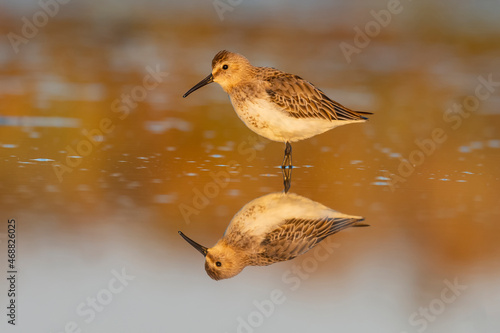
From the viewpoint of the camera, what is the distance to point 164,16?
19.1 m

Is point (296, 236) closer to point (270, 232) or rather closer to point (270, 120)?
point (270, 232)

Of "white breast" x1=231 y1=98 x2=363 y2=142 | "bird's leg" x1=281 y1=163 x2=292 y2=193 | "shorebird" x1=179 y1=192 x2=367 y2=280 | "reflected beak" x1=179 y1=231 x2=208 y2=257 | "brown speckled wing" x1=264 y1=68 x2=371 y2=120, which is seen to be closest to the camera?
"shorebird" x1=179 y1=192 x2=367 y2=280

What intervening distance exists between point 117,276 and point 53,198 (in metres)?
1.97

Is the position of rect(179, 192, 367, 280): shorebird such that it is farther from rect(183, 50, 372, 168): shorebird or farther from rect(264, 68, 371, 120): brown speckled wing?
rect(264, 68, 371, 120): brown speckled wing

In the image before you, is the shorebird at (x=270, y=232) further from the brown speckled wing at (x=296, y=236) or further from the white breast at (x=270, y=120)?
the white breast at (x=270, y=120)

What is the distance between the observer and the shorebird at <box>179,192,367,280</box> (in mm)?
6438

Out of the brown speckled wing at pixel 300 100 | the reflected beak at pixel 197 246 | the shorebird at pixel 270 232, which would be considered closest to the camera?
the shorebird at pixel 270 232

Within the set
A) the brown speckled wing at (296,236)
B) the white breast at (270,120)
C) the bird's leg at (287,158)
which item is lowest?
the brown speckled wing at (296,236)

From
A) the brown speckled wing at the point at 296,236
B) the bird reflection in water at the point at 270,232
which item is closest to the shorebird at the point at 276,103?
the bird reflection in water at the point at 270,232

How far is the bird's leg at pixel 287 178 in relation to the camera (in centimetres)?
851

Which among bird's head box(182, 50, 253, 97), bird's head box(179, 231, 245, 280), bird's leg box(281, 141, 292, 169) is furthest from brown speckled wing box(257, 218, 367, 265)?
bird's head box(182, 50, 253, 97)

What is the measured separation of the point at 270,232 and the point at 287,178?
195 cm

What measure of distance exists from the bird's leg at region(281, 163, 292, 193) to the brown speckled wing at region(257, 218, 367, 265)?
1093 mm

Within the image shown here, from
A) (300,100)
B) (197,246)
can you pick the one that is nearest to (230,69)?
(300,100)
